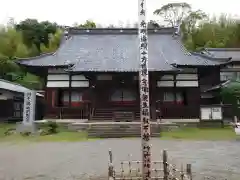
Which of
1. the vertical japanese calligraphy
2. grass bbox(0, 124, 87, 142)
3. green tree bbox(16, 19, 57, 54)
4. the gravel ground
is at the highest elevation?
green tree bbox(16, 19, 57, 54)

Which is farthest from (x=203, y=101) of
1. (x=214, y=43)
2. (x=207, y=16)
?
(x=207, y=16)

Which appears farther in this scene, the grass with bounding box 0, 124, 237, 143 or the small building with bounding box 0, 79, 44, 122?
the small building with bounding box 0, 79, 44, 122

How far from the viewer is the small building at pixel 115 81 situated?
22359mm

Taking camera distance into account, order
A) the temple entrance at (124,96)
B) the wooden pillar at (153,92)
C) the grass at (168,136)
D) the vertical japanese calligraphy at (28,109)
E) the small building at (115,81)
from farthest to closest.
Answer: the temple entrance at (124,96) → the small building at (115,81) → the wooden pillar at (153,92) → the vertical japanese calligraphy at (28,109) → the grass at (168,136)

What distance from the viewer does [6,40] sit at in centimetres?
4703

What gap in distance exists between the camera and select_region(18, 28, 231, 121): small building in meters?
22.4

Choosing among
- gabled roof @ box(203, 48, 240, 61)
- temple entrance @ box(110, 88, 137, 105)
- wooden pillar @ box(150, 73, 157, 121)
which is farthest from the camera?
gabled roof @ box(203, 48, 240, 61)

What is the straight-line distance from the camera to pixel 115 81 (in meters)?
23.0

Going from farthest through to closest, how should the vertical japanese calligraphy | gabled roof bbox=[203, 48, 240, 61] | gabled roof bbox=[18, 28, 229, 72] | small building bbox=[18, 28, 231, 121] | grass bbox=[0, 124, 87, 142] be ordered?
1. gabled roof bbox=[203, 48, 240, 61]
2. gabled roof bbox=[18, 28, 229, 72]
3. small building bbox=[18, 28, 231, 121]
4. the vertical japanese calligraphy
5. grass bbox=[0, 124, 87, 142]

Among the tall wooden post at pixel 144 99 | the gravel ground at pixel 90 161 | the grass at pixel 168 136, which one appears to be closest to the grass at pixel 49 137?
the grass at pixel 168 136

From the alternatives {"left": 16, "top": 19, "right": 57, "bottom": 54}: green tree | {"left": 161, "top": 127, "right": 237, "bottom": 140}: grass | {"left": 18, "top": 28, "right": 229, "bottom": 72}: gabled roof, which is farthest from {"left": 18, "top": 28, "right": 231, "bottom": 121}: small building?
{"left": 16, "top": 19, "right": 57, "bottom": 54}: green tree

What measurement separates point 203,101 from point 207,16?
36.5 meters

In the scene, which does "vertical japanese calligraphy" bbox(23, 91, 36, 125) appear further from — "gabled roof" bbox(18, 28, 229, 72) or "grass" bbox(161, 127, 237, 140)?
"grass" bbox(161, 127, 237, 140)

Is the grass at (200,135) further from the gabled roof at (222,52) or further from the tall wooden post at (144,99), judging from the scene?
the gabled roof at (222,52)
